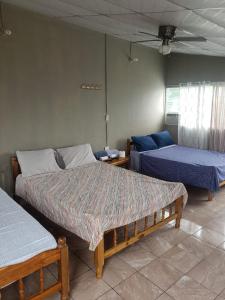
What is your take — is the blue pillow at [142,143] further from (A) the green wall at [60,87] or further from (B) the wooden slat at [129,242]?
(B) the wooden slat at [129,242]

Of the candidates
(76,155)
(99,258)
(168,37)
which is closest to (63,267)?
(99,258)

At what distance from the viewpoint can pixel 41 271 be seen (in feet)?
5.55

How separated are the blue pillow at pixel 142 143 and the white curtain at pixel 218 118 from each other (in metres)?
1.17

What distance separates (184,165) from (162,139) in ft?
4.21

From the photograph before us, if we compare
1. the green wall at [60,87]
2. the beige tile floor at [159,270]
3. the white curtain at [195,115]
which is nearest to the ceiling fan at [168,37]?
the green wall at [60,87]

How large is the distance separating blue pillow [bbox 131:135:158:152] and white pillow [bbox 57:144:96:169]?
1082 mm

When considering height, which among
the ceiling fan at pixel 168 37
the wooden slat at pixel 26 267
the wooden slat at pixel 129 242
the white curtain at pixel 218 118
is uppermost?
the ceiling fan at pixel 168 37

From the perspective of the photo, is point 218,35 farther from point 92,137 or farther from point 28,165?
point 28,165

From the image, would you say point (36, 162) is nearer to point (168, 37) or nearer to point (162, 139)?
point (168, 37)

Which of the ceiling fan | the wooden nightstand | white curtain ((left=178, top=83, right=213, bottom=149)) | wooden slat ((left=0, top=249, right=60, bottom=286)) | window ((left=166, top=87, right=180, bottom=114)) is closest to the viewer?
wooden slat ((left=0, top=249, right=60, bottom=286))

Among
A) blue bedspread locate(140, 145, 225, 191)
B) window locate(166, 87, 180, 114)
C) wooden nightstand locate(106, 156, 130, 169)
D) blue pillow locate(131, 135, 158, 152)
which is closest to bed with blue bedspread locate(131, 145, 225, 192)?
blue bedspread locate(140, 145, 225, 191)

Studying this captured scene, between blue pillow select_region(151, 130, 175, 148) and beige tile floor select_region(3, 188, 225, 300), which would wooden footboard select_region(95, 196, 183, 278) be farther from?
blue pillow select_region(151, 130, 175, 148)

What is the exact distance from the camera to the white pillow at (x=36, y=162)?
309 cm

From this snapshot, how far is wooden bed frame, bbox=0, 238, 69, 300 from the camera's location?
1524mm
